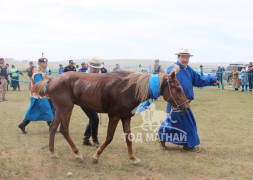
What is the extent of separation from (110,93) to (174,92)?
104 centimetres

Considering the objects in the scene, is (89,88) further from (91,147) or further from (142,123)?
(142,123)

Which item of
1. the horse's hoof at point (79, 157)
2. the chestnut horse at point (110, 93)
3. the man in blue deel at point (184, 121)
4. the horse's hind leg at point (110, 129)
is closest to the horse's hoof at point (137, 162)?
the chestnut horse at point (110, 93)

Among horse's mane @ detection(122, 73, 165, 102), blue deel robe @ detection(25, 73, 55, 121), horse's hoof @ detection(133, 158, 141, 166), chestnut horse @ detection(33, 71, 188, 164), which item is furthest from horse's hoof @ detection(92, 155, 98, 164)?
blue deel robe @ detection(25, 73, 55, 121)

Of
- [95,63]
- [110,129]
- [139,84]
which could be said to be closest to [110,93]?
[139,84]

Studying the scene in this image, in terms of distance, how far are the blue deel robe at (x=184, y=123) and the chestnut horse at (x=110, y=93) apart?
746mm

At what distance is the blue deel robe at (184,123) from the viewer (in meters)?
6.13

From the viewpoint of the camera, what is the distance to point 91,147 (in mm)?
6559

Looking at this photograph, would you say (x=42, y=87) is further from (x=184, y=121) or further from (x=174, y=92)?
(x=184, y=121)

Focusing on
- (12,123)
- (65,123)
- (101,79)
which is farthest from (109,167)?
(12,123)

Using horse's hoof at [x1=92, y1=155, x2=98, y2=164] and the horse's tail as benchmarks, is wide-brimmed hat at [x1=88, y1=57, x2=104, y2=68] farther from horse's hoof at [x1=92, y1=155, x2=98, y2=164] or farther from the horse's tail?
horse's hoof at [x1=92, y1=155, x2=98, y2=164]

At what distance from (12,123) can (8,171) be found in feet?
14.2

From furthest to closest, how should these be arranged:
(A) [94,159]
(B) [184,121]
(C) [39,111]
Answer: (C) [39,111]
(B) [184,121]
(A) [94,159]

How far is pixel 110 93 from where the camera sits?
5.33 metres

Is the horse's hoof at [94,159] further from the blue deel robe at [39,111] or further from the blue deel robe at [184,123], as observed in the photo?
the blue deel robe at [39,111]
